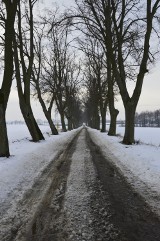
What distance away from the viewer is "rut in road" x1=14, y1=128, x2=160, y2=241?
3.97m

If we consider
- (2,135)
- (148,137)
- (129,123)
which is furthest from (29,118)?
(148,137)

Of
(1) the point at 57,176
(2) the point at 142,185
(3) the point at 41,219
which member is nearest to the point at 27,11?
(1) the point at 57,176

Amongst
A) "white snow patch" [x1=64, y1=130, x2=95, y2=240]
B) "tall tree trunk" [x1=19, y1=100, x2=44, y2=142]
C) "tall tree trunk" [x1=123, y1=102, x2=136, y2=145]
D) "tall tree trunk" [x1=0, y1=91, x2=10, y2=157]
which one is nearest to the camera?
→ "white snow patch" [x1=64, y1=130, x2=95, y2=240]

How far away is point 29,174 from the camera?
27.2 feet

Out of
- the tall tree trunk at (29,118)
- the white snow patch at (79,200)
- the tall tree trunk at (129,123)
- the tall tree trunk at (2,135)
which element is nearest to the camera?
the white snow patch at (79,200)

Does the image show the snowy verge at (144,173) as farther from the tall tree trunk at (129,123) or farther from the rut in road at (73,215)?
the tall tree trunk at (129,123)

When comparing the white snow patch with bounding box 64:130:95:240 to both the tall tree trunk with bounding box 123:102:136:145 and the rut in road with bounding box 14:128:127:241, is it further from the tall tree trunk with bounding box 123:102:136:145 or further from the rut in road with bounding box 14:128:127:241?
the tall tree trunk with bounding box 123:102:136:145

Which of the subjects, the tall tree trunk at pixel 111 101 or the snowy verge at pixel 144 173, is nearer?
the snowy verge at pixel 144 173

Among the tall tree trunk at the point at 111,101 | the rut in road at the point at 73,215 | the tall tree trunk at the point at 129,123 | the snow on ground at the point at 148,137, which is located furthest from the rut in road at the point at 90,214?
the tall tree trunk at the point at 111,101

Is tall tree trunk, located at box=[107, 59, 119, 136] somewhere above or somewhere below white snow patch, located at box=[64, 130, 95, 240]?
above

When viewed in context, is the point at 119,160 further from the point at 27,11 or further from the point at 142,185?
the point at 27,11

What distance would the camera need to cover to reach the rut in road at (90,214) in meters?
3.97

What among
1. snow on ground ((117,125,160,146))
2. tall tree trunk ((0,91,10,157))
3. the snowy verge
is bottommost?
snow on ground ((117,125,160,146))

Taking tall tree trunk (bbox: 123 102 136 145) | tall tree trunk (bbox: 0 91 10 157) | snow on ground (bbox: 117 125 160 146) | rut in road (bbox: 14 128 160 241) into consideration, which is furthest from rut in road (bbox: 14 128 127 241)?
snow on ground (bbox: 117 125 160 146)
